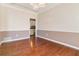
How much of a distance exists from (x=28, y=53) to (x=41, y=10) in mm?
718

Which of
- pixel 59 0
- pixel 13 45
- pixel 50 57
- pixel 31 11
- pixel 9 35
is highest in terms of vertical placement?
pixel 59 0

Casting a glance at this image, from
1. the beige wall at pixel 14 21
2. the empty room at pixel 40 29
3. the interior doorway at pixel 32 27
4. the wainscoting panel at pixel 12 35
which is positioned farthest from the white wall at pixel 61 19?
the wainscoting panel at pixel 12 35

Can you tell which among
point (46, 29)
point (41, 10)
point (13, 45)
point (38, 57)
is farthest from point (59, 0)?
point (13, 45)

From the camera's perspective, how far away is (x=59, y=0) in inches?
47.6

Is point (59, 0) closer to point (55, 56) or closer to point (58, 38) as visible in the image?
point (58, 38)

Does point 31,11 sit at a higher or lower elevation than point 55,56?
higher

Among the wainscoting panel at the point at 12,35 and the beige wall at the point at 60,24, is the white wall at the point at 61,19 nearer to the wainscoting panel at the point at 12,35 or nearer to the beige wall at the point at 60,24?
the beige wall at the point at 60,24

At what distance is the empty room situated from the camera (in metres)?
1.39

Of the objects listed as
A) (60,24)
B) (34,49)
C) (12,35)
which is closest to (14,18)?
(12,35)

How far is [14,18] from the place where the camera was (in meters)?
1.52

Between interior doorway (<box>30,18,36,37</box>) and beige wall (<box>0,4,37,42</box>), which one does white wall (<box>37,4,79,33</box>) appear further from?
beige wall (<box>0,4,37,42</box>)

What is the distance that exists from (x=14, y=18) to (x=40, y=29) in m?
0.47

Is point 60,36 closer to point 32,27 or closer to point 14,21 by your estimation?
point 32,27

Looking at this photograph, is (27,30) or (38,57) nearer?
(38,57)
